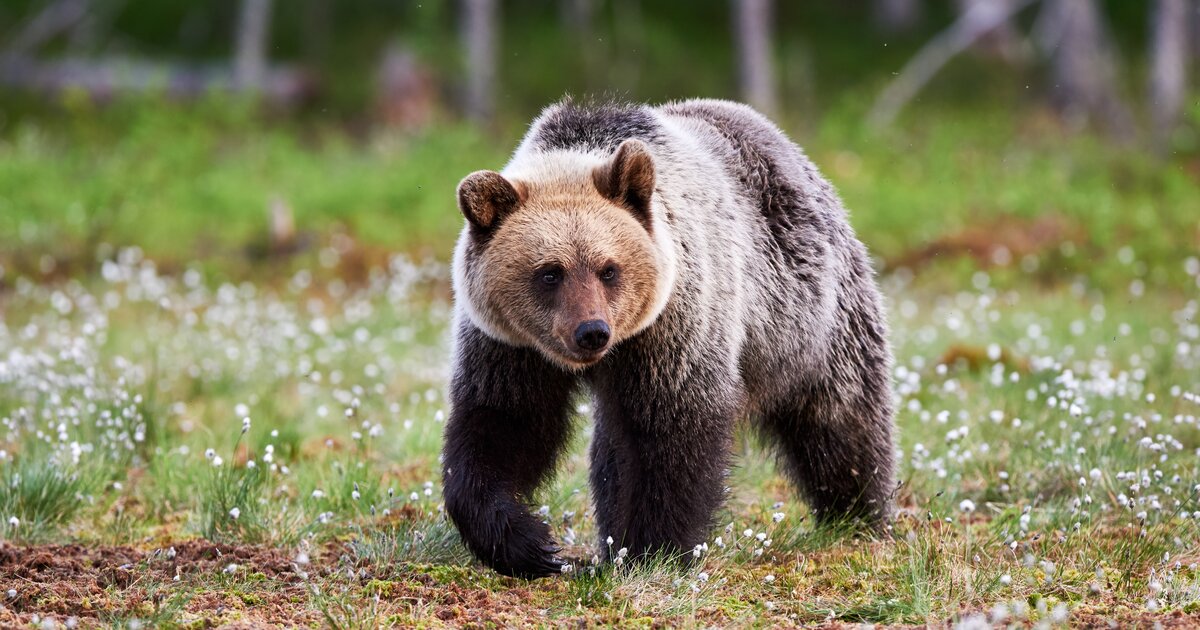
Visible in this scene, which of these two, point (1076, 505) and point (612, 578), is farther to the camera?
point (1076, 505)

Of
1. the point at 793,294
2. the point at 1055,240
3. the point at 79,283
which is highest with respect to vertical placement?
the point at 793,294

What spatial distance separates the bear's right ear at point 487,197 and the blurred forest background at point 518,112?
982mm

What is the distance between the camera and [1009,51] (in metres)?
23.3

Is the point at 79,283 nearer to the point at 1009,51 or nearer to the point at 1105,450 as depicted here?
the point at 1105,450

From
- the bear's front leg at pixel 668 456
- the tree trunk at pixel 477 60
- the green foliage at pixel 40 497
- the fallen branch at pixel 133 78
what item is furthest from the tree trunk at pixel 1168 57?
the green foliage at pixel 40 497

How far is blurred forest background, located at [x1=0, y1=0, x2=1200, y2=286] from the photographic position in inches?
514

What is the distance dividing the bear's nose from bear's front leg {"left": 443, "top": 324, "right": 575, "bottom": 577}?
49 centimetres

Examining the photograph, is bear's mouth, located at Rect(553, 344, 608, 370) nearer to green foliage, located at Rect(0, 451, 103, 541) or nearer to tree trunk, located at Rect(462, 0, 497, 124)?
green foliage, located at Rect(0, 451, 103, 541)

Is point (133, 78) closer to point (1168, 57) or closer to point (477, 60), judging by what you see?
point (477, 60)

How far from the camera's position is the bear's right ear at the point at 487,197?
14.6 ft

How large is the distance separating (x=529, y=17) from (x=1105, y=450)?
21.7 metres

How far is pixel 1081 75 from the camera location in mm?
Answer: 18562

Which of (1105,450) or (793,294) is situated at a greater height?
(793,294)

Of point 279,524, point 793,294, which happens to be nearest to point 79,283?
point 279,524
